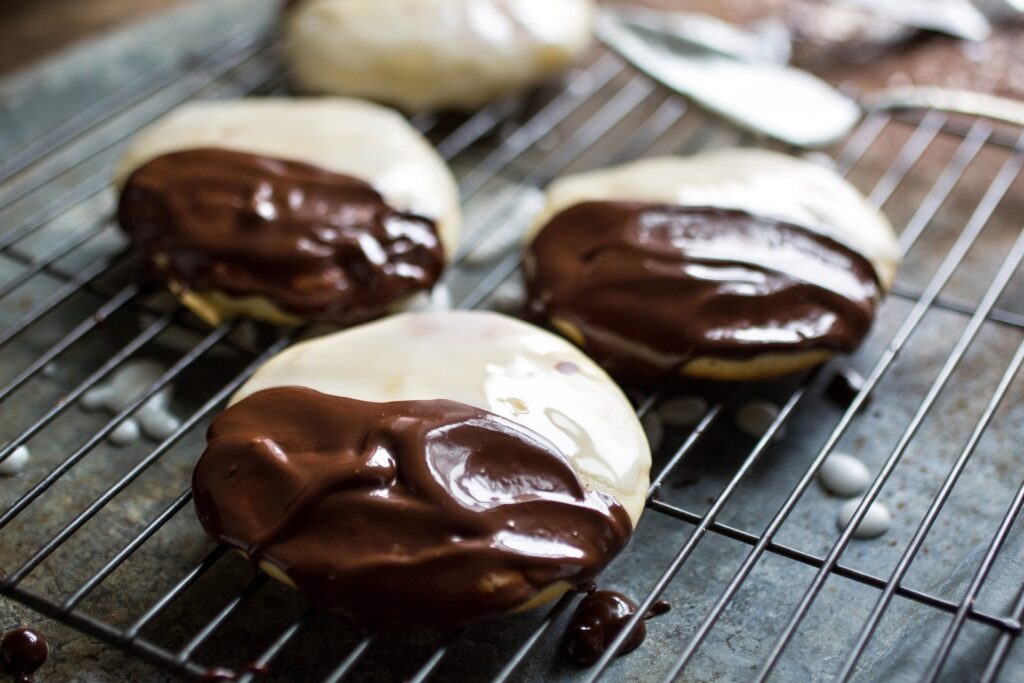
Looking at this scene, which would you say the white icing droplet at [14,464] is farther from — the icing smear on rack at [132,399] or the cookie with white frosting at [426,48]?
the cookie with white frosting at [426,48]

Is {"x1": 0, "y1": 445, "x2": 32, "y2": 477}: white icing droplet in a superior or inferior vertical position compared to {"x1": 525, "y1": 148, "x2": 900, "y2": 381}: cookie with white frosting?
superior

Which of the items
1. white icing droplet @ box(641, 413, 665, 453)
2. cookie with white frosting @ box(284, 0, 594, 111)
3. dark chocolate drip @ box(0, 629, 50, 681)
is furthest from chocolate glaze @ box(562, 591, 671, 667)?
cookie with white frosting @ box(284, 0, 594, 111)

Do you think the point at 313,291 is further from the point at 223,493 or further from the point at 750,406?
the point at 750,406

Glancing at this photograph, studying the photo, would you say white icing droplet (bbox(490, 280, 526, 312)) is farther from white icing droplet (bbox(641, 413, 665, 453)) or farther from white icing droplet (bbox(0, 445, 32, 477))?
white icing droplet (bbox(0, 445, 32, 477))

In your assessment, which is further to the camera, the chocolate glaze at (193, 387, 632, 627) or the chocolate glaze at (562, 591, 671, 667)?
the chocolate glaze at (562, 591, 671, 667)

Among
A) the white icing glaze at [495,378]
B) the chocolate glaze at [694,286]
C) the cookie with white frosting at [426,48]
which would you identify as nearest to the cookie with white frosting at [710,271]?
the chocolate glaze at [694,286]

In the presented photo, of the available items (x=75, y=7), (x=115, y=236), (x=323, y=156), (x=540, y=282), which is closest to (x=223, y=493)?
(x=540, y=282)

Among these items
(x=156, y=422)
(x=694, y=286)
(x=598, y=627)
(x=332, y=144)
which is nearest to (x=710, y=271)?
(x=694, y=286)

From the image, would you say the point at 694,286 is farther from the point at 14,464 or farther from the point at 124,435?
the point at 14,464
